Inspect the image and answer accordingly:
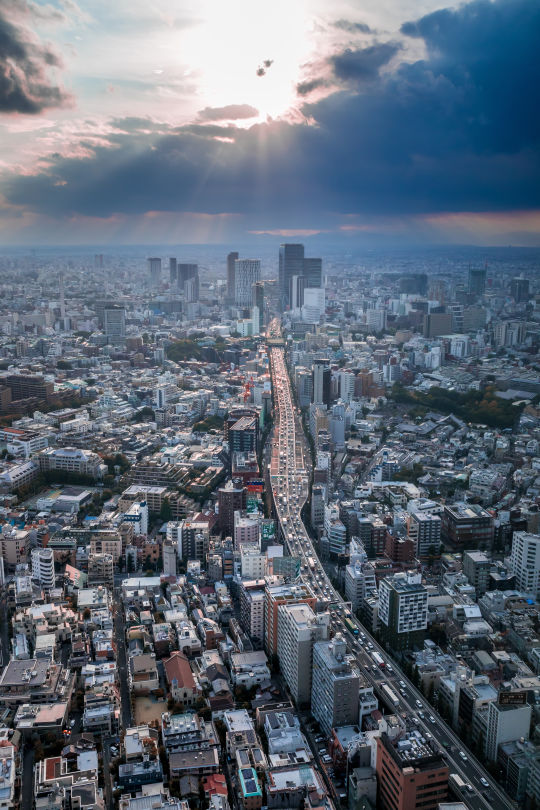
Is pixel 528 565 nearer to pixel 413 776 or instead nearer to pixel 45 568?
pixel 413 776

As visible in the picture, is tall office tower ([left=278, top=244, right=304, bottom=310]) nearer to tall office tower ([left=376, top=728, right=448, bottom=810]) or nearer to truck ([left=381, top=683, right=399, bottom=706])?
truck ([left=381, top=683, right=399, bottom=706])

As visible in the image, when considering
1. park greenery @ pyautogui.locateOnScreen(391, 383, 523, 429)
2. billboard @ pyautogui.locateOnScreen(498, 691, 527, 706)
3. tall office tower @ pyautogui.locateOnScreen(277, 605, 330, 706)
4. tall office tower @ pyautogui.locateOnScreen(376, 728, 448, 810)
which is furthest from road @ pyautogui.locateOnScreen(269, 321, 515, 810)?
park greenery @ pyautogui.locateOnScreen(391, 383, 523, 429)

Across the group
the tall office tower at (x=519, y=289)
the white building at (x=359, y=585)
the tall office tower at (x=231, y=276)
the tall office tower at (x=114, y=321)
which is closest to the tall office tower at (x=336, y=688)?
the white building at (x=359, y=585)

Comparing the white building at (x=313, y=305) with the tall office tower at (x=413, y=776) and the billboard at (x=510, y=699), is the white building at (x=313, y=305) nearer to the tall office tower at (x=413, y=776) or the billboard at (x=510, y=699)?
the billboard at (x=510, y=699)

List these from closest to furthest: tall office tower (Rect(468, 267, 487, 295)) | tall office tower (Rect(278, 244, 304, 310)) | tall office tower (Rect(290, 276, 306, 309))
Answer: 1. tall office tower (Rect(468, 267, 487, 295))
2. tall office tower (Rect(290, 276, 306, 309))
3. tall office tower (Rect(278, 244, 304, 310))

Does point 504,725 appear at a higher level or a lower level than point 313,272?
lower

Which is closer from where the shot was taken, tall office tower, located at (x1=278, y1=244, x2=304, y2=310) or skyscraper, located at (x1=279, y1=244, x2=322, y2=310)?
skyscraper, located at (x1=279, y1=244, x2=322, y2=310)

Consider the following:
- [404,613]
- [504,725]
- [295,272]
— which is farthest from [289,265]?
[504,725]
